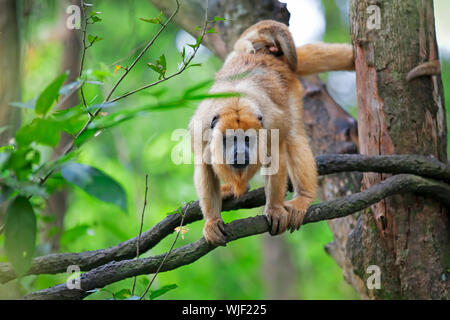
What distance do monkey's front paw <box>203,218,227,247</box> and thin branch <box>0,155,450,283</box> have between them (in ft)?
0.58

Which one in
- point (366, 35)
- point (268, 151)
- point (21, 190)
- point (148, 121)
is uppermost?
point (148, 121)

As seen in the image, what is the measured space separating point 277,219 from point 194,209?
557 mm

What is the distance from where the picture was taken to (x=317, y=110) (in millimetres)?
4207

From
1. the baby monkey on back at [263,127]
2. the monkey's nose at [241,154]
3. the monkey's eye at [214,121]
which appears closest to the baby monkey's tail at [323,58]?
the baby monkey on back at [263,127]

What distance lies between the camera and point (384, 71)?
3.09 meters

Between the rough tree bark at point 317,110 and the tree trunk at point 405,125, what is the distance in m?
0.66

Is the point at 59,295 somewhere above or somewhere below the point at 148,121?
below

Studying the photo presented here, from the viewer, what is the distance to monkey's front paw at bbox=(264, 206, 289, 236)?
2825mm

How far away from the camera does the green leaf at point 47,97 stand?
1191 mm

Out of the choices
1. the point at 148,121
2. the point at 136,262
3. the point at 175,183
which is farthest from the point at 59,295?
the point at 148,121

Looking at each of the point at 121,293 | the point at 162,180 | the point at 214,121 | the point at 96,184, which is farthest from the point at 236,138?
the point at 162,180

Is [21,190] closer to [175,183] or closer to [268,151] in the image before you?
[268,151]

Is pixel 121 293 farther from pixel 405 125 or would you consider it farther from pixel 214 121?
pixel 405 125
